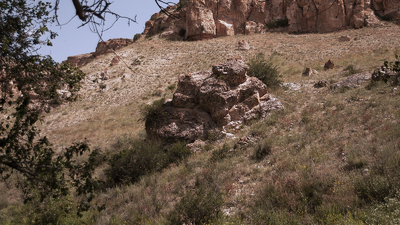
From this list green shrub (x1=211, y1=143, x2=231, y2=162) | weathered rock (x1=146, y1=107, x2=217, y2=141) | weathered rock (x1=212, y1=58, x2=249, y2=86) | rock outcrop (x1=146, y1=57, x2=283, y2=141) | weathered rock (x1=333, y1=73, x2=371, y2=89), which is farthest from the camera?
weathered rock (x1=333, y1=73, x2=371, y2=89)

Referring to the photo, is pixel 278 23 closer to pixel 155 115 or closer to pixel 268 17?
pixel 268 17

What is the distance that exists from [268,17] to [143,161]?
1423 inches

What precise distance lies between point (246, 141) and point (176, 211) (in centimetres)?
345

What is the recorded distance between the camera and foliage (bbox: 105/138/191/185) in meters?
6.52

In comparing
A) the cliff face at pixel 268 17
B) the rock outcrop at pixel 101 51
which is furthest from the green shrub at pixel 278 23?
the rock outcrop at pixel 101 51

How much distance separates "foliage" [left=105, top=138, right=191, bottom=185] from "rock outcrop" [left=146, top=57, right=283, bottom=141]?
2.58 ft

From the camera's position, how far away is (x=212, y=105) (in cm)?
832

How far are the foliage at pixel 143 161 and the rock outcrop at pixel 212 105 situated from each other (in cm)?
79

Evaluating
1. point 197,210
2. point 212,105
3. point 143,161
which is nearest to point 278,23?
point 212,105

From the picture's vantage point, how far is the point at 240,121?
8.39 metres

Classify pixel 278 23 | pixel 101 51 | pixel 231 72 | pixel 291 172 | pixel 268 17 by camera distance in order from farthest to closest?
1. pixel 101 51
2. pixel 268 17
3. pixel 278 23
4. pixel 231 72
5. pixel 291 172

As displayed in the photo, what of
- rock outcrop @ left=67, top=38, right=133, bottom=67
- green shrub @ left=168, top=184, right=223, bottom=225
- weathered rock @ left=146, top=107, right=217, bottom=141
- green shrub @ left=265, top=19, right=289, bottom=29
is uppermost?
rock outcrop @ left=67, top=38, right=133, bottom=67

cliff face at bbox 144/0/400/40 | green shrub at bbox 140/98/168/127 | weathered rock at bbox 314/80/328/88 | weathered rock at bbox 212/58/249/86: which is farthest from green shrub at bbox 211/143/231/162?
cliff face at bbox 144/0/400/40

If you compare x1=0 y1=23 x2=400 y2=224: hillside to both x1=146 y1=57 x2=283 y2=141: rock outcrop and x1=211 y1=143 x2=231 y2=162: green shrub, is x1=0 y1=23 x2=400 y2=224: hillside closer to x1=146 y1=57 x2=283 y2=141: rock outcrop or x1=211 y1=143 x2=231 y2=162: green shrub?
x1=211 y1=143 x2=231 y2=162: green shrub
